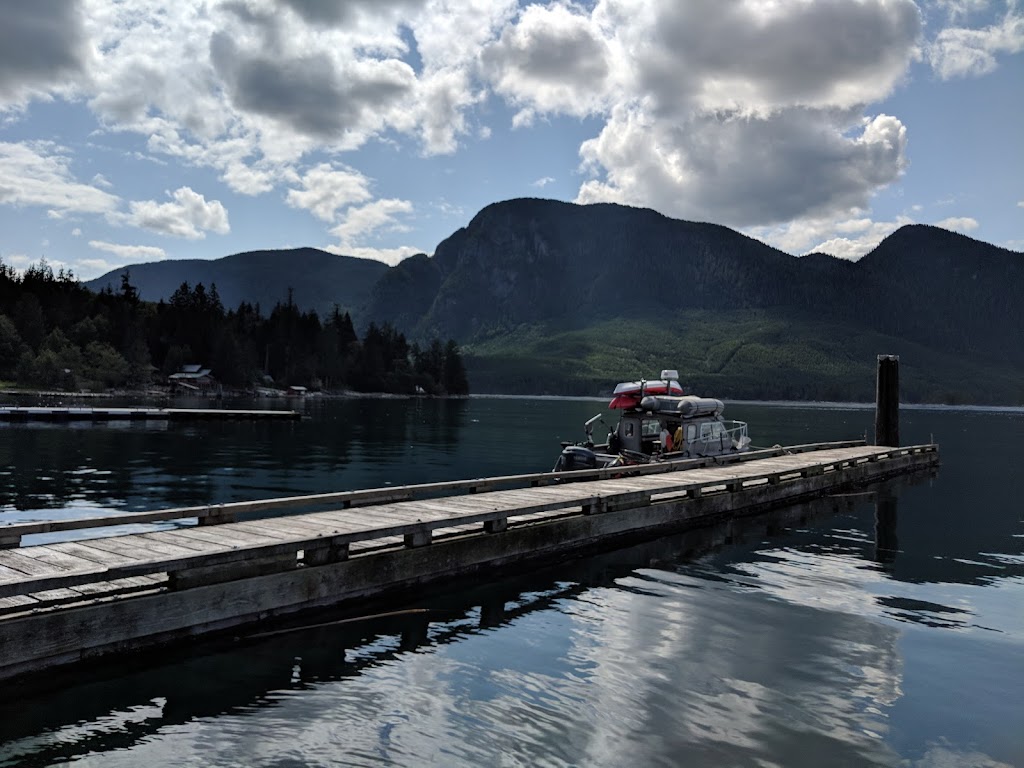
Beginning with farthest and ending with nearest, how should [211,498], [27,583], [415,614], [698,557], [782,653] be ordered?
[211,498], [698,557], [415,614], [782,653], [27,583]

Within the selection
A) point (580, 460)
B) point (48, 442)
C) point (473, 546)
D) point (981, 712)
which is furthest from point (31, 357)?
point (981, 712)

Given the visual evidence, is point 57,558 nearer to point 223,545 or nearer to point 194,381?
point 223,545

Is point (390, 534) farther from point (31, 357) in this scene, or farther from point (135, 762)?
point (31, 357)

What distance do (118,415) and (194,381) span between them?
94.4 m

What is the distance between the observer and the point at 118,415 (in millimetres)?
68000

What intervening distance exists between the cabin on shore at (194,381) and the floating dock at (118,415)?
82.4 meters

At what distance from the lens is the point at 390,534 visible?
13289mm

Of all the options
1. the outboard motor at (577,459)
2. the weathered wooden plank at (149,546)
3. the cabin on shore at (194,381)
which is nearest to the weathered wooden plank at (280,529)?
the weathered wooden plank at (149,546)

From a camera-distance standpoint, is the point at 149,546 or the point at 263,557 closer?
the point at 263,557

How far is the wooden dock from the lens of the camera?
9.67 meters

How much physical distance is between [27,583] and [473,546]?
326 inches

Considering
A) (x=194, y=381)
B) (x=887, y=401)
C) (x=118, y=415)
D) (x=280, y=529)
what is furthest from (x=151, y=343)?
(x=280, y=529)

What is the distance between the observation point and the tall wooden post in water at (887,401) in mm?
45062

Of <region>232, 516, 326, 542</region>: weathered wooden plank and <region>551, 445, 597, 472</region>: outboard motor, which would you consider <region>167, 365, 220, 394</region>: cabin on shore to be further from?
<region>232, 516, 326, 542</region>: weathered wooden plank
